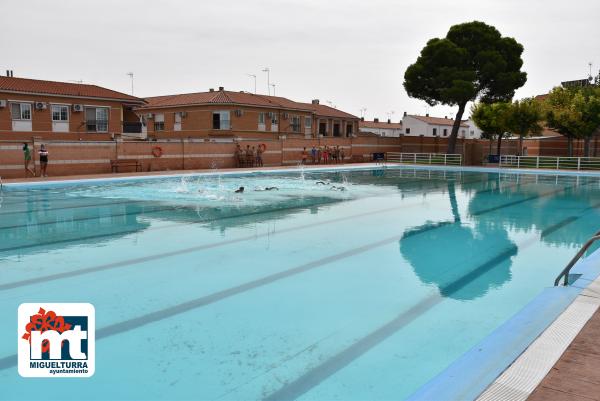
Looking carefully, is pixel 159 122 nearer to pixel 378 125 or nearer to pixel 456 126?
pixel 456 126

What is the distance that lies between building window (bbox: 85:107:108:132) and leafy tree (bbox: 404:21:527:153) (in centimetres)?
2155

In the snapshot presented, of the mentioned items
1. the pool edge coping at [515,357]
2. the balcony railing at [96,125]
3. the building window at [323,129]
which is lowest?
the pool edge coping at [515,357]

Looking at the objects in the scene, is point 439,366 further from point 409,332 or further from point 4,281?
point 4,281

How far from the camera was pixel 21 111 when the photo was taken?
91.5ft

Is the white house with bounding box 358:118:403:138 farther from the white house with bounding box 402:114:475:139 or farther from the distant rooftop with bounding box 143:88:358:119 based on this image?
the distant rooftop with bounding box 143:88:358:119

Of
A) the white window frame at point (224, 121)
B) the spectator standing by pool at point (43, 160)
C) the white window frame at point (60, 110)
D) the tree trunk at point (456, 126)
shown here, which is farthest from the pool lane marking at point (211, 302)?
the tree trunk at point (456, 126)

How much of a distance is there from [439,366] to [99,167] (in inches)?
865

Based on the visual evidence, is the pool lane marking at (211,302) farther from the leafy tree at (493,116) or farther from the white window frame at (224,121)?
the white window frame at (224,121)

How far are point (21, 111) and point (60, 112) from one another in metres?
2.03

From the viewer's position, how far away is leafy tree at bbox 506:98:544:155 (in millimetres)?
32531

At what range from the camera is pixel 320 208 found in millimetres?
13805

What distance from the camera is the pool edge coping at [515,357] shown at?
10.8 feet

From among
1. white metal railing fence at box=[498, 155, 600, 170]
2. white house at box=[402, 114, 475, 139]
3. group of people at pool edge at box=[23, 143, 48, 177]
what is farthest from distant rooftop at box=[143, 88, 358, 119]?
white house at box=[402, 114, 475, 139]

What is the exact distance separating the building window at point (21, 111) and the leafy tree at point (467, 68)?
2545cm
